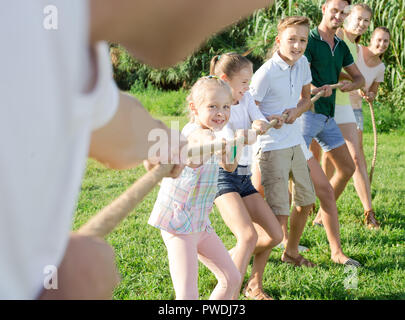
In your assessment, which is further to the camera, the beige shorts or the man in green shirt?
the man in green shirt

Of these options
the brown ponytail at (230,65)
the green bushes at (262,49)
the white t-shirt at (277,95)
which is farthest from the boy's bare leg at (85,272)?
the green bushes at (262,49)

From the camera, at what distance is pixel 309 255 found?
4.10 m

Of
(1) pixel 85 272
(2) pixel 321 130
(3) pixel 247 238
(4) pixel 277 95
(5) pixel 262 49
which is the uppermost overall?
(5) pixel 262 49

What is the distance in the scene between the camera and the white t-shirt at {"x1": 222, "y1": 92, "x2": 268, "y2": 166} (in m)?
3.25

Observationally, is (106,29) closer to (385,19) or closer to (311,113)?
(311,113)

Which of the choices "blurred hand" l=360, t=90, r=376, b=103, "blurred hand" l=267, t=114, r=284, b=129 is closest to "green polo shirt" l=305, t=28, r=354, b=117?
"blurred hand" l=267, t=114, r=284, b=129

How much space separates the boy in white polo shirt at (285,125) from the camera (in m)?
3.51

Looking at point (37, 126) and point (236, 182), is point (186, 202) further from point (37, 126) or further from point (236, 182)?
point (37, 126)

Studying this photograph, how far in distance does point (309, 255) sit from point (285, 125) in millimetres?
1023

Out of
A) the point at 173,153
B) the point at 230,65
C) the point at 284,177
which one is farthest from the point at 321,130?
the point at 173,153

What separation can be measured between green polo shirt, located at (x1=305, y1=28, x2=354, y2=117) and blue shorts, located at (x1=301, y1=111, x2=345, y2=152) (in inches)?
2.2

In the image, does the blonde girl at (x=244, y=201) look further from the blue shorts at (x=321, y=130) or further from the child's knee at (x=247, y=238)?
the blue shorts at (x=321, y=130)

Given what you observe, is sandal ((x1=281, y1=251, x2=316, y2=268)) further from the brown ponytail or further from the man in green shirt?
the brown ponytail

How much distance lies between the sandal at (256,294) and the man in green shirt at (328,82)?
1229mm
